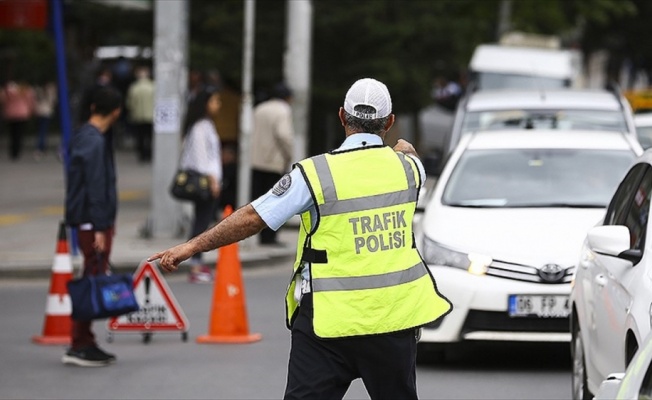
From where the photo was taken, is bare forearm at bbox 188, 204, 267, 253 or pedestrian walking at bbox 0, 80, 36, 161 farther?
pedestrian walking at bbox 0, 80, 36, 161

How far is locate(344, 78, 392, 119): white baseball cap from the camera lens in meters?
6.05

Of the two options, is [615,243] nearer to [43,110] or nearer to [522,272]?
[522,272]

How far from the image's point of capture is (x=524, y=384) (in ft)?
32.5

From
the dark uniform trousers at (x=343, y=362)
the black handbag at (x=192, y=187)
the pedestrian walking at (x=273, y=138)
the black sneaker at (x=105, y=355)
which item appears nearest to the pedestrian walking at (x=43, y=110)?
the pedestrian walking at (x=273, y=138)

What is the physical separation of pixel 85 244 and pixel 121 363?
844mm

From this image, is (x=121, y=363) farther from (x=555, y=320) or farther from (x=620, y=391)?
(x=620, y=391)

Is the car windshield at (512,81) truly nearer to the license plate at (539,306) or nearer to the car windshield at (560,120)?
the car windshield at (560,120)

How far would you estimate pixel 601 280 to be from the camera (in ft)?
26.0

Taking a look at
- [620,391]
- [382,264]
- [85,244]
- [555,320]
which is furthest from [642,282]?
[85,244]

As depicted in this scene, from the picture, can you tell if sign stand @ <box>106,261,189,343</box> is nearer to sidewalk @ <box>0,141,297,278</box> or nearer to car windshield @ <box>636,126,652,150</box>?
sidewalk @ <box>0,141,297,278</box>

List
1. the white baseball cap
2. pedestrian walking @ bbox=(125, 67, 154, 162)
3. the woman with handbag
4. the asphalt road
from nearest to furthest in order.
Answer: the white baseball cap
the asphalt road
the woman with handbag
pedestrian walking @ bbox=(125, 67, 154, 162)

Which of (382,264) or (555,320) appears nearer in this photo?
(382,264)

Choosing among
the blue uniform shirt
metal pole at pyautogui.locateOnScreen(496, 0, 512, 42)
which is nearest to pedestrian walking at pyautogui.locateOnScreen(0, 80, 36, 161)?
metal pole at pyautogui.locateOnScreen(496, 0, 512, 42)

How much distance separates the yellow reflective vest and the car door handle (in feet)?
6.73
